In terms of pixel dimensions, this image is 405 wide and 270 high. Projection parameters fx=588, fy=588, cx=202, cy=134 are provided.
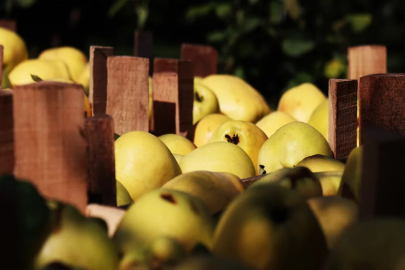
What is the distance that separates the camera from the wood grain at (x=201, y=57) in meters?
3.03

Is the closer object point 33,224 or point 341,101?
point 33,224

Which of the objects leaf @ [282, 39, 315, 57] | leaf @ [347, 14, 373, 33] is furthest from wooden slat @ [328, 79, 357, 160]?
leaf @ [347, 14, 373, 33]

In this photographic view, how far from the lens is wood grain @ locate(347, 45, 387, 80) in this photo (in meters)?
2.45

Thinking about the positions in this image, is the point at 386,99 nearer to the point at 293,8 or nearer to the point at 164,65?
the point at 164,65

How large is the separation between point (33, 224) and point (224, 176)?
556mm

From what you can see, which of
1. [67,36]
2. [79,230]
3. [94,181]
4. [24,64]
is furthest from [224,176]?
[67,36]

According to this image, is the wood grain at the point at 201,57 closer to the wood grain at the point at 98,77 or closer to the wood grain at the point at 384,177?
the wood grain at the point at 98,77

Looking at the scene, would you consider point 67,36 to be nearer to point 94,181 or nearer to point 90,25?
point 90,25

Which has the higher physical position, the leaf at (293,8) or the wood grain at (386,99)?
the leaf at (293,8)

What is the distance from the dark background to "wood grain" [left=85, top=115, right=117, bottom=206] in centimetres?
294

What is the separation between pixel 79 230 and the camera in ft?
2.38

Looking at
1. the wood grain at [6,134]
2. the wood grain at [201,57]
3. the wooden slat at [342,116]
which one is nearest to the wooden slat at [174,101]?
the wooden slat at [342,116]

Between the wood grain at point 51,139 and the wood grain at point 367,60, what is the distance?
1767mm

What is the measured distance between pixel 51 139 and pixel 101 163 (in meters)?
0.13
